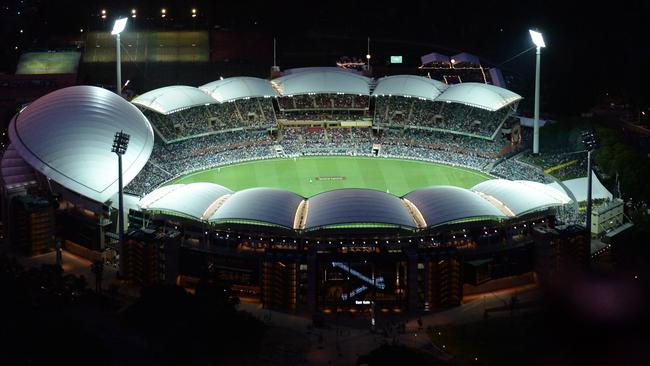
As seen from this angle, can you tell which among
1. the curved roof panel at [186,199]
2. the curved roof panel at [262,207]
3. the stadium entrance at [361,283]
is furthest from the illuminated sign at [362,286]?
the curved roof panel at [186,199]

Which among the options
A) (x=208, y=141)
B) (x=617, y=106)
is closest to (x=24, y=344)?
(x=208, y=141)

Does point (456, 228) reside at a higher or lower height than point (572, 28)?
lower

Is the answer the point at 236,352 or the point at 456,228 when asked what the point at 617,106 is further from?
the point at 236,352

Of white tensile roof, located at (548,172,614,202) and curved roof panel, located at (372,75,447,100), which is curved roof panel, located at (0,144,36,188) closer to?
curved roof panel, located at (372,75,447,100)

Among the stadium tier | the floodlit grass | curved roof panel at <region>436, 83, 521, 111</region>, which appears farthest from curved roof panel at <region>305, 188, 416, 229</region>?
the floodlit grass

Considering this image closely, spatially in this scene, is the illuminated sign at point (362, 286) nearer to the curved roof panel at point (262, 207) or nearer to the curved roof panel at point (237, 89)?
the curved roof panel at point (262, 207)
